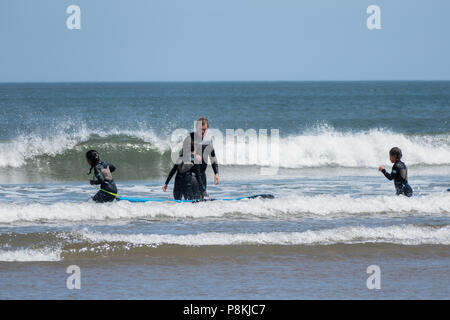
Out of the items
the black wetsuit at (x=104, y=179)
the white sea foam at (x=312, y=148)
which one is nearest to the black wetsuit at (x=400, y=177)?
the black wetsuit at (x=104, y=179)

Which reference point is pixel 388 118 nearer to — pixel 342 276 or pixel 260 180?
pixel 260 180

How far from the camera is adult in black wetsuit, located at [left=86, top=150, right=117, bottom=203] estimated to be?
32.4 feet

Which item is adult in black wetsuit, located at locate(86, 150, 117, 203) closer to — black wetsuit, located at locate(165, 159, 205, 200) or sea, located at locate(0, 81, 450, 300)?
sea, located at locate(0, 81, 450, 300)

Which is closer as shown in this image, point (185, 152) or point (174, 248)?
point (174, 248)

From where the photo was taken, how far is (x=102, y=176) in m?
10.0

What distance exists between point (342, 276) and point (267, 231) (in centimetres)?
217

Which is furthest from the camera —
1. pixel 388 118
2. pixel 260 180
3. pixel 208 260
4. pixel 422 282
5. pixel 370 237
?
pixel 388 118

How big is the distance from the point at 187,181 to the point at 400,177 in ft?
11.6

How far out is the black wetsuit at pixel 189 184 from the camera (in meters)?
10.2

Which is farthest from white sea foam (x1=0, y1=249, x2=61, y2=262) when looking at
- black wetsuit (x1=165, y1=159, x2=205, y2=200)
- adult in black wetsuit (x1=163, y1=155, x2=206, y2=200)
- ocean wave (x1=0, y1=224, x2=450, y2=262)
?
black wetsuit (x1=165, y1=159, x2=205, y2=200)

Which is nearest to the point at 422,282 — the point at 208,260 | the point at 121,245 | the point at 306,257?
the point at 306,257

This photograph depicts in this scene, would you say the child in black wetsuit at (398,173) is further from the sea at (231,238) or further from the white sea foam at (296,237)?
the white sea foam at (296,237)

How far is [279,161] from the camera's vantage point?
66.0 feet

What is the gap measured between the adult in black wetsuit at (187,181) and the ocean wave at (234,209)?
0.21 m
